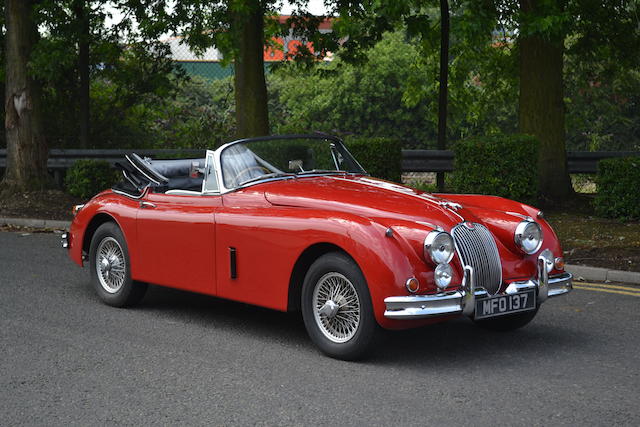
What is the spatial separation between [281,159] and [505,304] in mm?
2192

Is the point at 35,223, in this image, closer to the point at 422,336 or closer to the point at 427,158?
the point at 427,158

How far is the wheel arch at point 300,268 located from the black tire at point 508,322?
60.1 inches

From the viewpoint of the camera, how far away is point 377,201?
6.45 metres

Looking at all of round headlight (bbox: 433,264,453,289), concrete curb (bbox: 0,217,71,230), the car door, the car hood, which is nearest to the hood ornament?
the car hood

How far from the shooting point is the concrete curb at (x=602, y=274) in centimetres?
923

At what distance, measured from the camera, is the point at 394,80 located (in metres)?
45.2

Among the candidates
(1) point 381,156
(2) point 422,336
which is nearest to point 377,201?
(2) point 422,336

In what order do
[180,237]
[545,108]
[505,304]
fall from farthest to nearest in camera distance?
1. [545,108]
2. [180,237]
3. [505,304]

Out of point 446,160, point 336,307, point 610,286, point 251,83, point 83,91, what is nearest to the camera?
point 336,307

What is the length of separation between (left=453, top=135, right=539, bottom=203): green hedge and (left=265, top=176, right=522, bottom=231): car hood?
606 centimetres

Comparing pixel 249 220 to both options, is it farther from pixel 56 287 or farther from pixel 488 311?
pixel 56 287

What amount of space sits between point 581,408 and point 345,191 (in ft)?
7.86

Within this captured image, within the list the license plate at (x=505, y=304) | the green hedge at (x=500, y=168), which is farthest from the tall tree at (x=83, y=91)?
the license plate at (x=505, y=304)

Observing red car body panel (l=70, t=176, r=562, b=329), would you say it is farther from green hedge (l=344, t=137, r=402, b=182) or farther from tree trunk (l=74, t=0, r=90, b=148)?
tree trunk (l=74, t=0, r=90, b=148)
